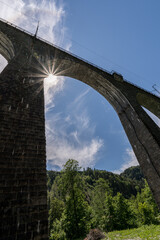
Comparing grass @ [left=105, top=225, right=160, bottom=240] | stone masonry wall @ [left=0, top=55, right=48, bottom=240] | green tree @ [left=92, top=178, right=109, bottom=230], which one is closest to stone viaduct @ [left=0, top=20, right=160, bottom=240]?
stone masonry wall @ [left=0, top=55, right=48, bottom=240]

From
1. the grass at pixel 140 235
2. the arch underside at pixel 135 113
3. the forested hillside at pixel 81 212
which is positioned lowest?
the grass at pixel 140 235

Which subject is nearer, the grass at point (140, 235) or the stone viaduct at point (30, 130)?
the stone viaduct at point (30, 130)

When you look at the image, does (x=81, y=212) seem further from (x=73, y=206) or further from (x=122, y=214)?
(x=122, y=214)

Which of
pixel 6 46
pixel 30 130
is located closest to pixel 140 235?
pixel 30 130

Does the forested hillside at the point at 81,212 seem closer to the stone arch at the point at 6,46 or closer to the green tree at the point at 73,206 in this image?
the green tree at the point at 73,206

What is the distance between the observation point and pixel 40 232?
2.81 metres

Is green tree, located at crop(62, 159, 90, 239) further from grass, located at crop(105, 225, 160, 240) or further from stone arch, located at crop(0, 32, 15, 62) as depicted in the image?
stone arch, located at crop(0, 32, 15, 62)

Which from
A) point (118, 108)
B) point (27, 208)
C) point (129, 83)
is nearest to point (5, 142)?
point (27, 208)

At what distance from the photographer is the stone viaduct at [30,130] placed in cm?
294

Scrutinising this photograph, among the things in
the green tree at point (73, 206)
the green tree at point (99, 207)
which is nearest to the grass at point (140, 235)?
the green tree at point (73, 206)

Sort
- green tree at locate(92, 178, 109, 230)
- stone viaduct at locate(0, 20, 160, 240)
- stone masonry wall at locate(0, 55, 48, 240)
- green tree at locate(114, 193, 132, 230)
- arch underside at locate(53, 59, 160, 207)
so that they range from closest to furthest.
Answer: stone masonry wall at locate(0, 55, 48, 240)
stone viaduct at locate(0, 20, 160, 240)
arch underside at locate(53, 59, 160, 207)
green tree at locate(114, 193, 132, 230)
green tree at locate(92, 178, 109, 230)

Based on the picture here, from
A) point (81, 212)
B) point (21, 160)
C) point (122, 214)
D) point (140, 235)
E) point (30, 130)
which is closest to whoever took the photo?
point (21, 160)

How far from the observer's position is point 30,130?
4.60m

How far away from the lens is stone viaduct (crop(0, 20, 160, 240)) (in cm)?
294
